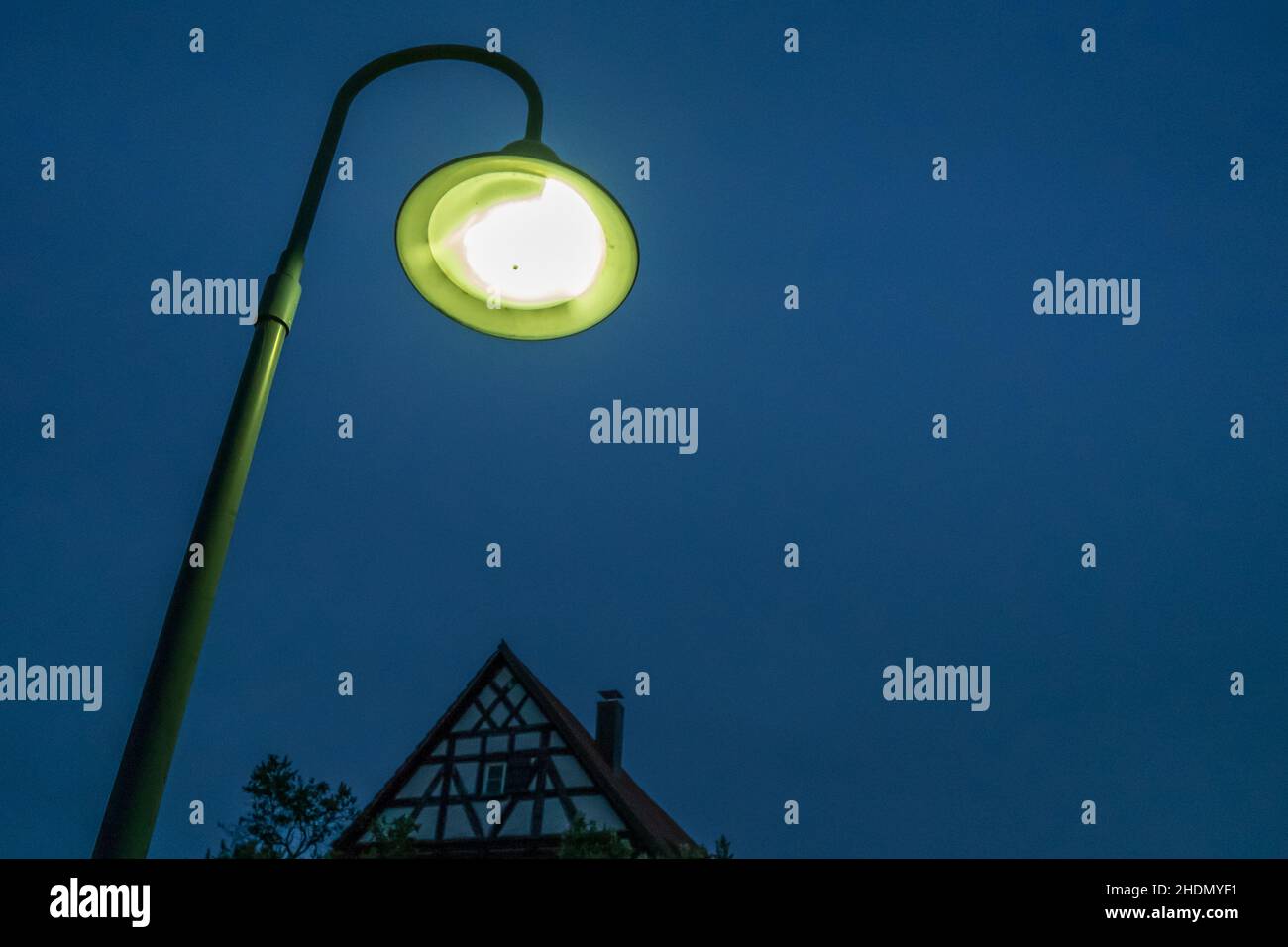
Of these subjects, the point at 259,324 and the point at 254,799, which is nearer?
the point at 259,324

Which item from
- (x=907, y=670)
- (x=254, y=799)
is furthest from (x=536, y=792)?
(x=907, y=670)

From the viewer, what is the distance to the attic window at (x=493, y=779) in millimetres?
14156

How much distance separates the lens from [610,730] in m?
15.9

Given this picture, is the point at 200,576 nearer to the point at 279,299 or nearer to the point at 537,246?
the point at 279,299

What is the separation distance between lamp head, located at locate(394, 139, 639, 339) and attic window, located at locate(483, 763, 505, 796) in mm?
12304

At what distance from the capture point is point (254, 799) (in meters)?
14.1

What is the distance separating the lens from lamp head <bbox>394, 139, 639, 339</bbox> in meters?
3.01

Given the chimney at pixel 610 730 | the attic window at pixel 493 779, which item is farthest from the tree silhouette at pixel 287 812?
the chimney at pixel 610 730

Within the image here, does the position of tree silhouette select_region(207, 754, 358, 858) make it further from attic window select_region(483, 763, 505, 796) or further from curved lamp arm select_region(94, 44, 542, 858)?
curved lamp arm select_region(94, 44, 542, 858)

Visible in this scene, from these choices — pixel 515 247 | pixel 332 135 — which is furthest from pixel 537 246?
pixel 332 135

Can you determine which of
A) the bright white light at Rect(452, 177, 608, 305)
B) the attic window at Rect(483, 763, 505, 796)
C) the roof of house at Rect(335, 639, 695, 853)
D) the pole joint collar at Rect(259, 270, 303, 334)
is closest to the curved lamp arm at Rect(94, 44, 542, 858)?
the pole joint collar at Rect(259, 270, 303, 334)
